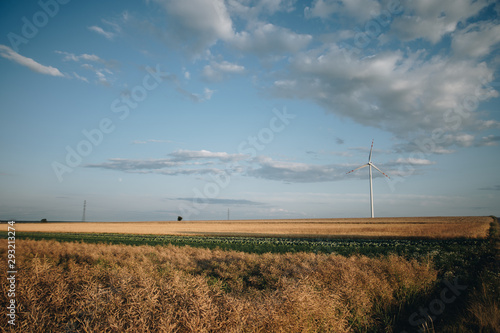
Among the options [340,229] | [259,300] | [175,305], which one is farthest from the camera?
[340,229]

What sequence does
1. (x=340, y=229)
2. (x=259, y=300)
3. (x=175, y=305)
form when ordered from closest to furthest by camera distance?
1. (x=175, y=305)
2. (x=259, y=300)
3. (x=340, y=229)

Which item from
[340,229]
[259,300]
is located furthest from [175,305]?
[340,229]

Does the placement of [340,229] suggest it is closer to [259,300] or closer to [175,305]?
[259,300]

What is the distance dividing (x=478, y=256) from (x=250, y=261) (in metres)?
17.5

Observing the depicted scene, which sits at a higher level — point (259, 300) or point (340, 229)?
point (259, 300)

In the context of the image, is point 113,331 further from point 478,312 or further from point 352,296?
point 478,312

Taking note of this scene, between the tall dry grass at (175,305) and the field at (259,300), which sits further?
the field at (259,300)

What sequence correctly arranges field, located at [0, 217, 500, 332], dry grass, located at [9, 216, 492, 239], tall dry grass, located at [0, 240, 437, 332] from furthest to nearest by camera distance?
1. dry grass, located at [9, 216, 492, 239]
2. field, located at [0, 217, 500, 332]
3. tall dry grass, located at [0, 240, 437, 332]

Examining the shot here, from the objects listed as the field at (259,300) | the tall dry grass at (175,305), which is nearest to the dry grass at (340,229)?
the field at (259,300)

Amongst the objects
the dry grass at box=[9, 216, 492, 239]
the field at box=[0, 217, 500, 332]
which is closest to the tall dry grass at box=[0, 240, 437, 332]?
the field at box=[0, 217, 500, 332]

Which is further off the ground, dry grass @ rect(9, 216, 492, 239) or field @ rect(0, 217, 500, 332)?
field @ rect(0, 217, 500, 332)

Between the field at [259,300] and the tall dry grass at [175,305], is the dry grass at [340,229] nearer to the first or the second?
the field at [259,300]

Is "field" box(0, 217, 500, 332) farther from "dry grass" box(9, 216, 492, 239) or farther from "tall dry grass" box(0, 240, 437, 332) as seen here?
"dry grass" box(9, 216, 492, 239)

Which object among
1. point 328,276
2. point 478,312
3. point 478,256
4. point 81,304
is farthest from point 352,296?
point 478,256
